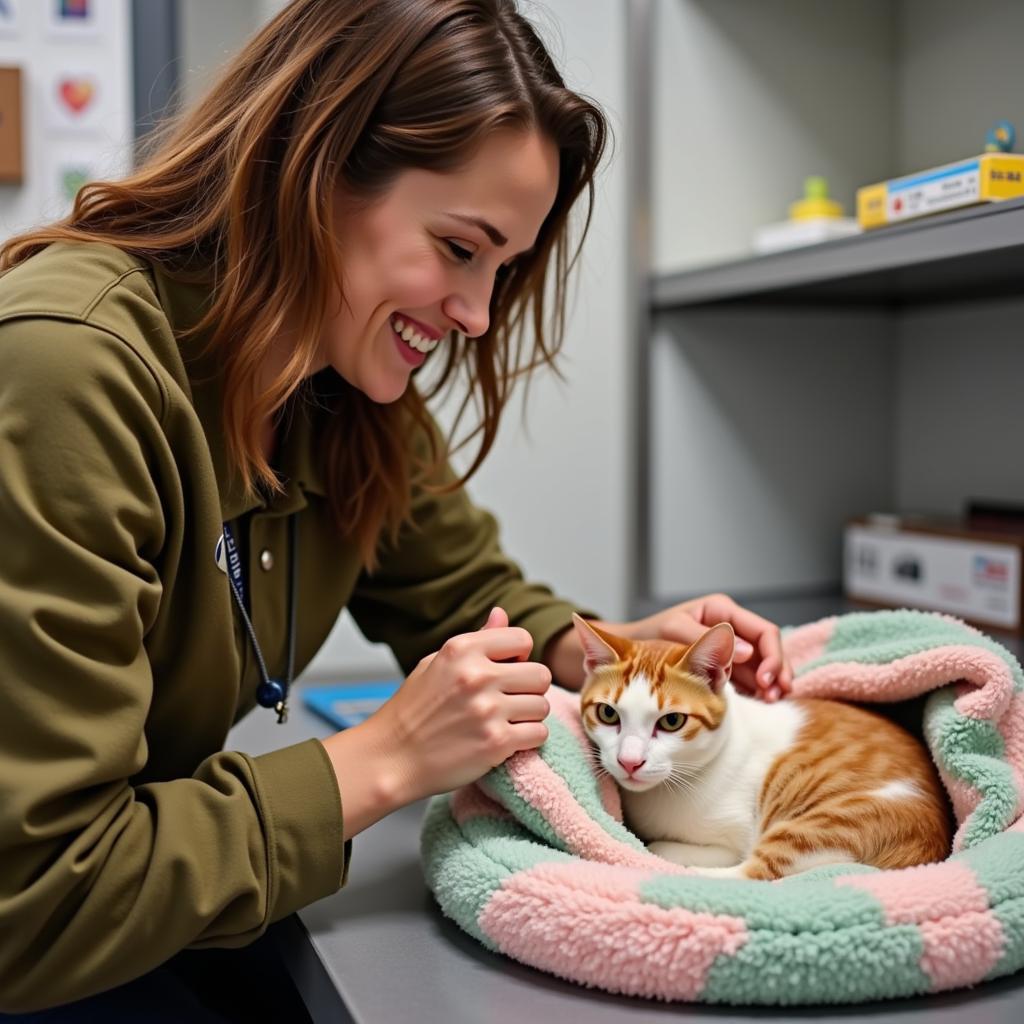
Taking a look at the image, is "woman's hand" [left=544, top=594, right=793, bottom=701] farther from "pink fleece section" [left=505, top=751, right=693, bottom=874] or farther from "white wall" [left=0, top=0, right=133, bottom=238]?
"white wall" [left=0, top=0, right=133, bottom=238]

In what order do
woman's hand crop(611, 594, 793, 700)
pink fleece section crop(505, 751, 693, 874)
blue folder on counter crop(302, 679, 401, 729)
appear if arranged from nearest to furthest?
pink fleece section crop(505, 751, 693, 874), woman's hand crop(611, 594, 793, 700), blue folder on counter crop(302, 679, 401, 729)

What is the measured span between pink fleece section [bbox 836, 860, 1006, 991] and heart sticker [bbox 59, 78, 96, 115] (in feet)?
4.95

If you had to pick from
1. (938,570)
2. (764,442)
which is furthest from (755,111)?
(938,570)

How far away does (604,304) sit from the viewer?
5.76 feet

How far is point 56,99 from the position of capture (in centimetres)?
163

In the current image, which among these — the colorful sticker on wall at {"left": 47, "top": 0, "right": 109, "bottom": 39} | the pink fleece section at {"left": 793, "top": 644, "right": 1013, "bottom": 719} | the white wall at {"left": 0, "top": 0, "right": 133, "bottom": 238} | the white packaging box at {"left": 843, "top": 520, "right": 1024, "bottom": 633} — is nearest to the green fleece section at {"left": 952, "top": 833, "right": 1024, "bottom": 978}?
the pink fleece section at {"left": 793, "top": 644, "right": 1013, "bottom": 719}

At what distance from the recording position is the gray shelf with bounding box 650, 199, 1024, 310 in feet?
3.59

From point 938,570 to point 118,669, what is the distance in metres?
1.25

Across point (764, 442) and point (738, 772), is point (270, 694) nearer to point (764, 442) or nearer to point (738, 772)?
point (738, 772)

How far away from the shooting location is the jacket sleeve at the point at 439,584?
3.85 feet

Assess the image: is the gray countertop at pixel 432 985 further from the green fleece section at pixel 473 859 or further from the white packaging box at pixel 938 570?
the white packaging box at pixel 938 570

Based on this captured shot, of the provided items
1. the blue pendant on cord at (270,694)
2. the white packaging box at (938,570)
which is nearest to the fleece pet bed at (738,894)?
the blue pendant on cord at (270,694)

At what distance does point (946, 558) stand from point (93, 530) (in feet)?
4.12

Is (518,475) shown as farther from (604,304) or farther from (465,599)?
(465,599)
